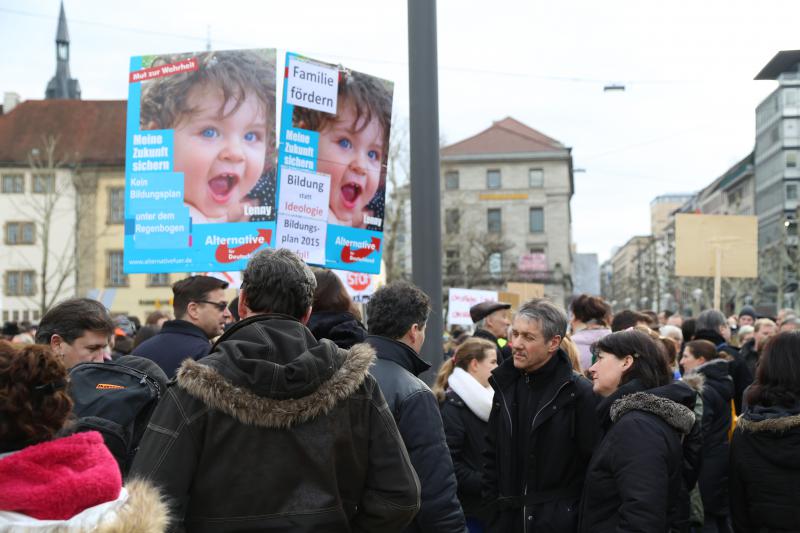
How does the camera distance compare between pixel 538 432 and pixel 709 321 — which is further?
pixel 709 321

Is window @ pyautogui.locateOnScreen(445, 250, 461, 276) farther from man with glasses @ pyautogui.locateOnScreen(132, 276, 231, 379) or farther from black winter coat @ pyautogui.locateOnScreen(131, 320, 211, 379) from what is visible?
black winter coat @ pyautogui.locateOnScreen(131, 320, 211, 379)

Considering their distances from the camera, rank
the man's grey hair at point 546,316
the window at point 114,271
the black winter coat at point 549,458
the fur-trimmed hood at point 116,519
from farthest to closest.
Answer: the window at point 114,271 → the man's grey hair at point 546,316 → the black winter coat at point 549,458 → the fur-trimmed hood at point 116,519

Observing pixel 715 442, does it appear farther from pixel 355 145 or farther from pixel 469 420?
pixel 355 145

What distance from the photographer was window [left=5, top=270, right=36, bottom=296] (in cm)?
6444

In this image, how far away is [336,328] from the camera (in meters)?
5.03

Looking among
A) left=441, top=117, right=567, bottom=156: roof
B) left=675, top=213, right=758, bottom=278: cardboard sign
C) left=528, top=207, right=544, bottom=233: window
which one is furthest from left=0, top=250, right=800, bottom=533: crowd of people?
left=441, top=117, right=567, bottom=156: roof

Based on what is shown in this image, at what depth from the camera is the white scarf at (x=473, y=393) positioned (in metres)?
5.61

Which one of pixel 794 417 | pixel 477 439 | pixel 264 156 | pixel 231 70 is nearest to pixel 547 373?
pixel 477 439

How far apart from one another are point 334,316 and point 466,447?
1220 millimetres

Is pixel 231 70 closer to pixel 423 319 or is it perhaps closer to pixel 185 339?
pixel 185 339

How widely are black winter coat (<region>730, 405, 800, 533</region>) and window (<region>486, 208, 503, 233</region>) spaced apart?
281 feet

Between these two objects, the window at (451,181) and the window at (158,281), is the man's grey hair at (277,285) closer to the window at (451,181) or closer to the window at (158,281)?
the window at (158,281)

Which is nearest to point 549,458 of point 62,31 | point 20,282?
point 20,282

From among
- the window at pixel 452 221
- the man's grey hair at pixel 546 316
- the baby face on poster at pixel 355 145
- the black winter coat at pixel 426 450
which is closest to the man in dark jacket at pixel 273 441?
the black winter coat at pixel 426 450
